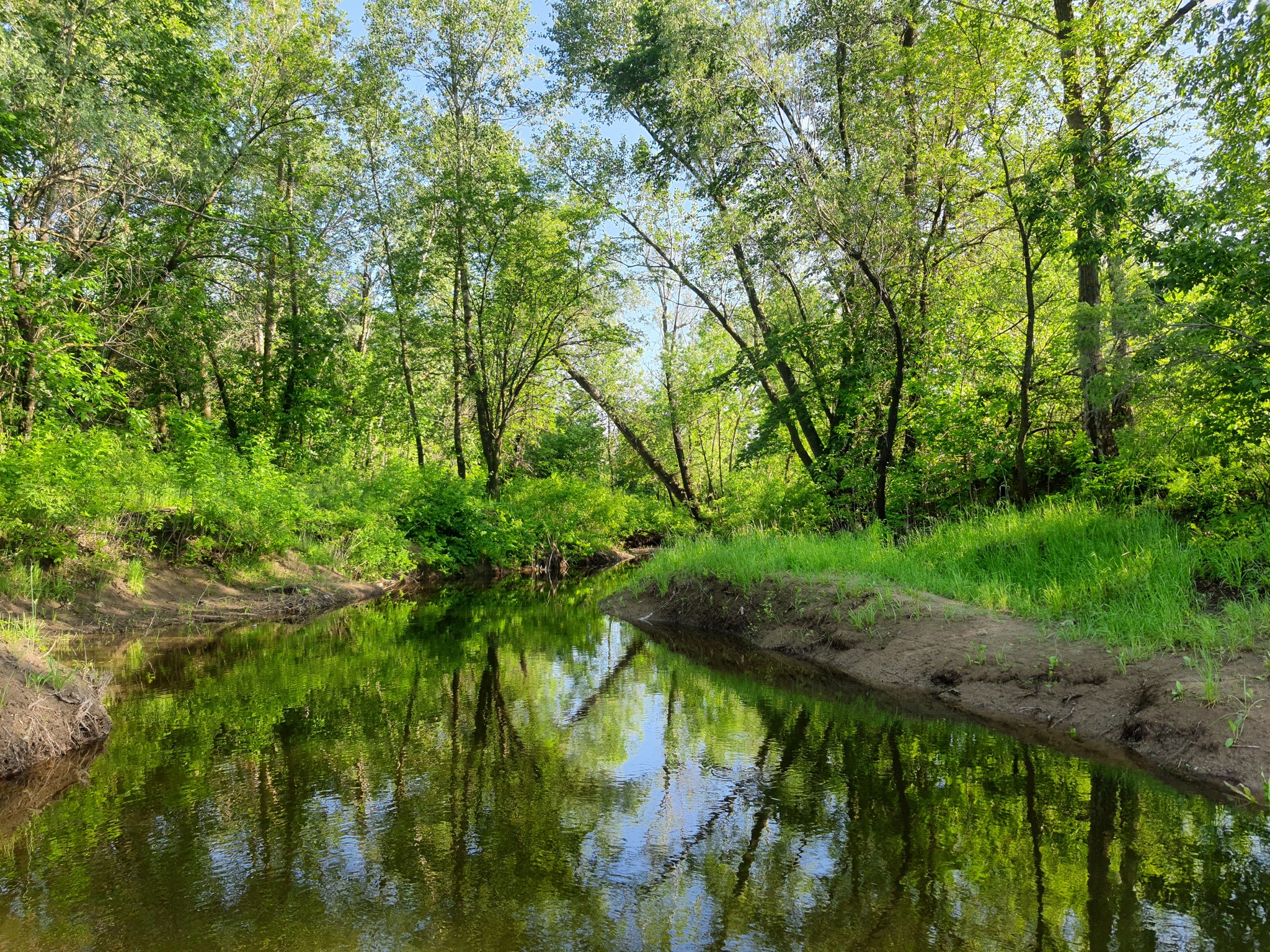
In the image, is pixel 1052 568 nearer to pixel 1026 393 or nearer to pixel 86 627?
pixel 1026 393

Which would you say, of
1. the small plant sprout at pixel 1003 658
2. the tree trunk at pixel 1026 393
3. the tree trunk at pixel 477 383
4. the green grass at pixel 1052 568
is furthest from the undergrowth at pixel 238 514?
the tree trunk at pixel 1026 393

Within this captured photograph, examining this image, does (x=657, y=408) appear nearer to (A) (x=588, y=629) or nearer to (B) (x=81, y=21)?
(A) (x=588, y=629)

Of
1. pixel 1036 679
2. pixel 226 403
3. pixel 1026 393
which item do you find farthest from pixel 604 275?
pixel 1036 679

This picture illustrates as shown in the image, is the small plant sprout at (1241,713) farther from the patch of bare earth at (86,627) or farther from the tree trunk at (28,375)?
the tree trunk at (28,375)

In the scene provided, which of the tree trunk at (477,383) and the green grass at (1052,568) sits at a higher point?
the tree trunk at (477,383)

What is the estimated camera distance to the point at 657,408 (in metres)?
26.6

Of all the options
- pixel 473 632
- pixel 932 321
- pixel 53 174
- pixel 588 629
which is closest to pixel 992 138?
pixel 932 321

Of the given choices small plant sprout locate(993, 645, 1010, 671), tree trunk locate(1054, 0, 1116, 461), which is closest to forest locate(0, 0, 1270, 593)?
tree trunk locate(1054, 0, 1116, 461)

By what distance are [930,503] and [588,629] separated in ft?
24.0

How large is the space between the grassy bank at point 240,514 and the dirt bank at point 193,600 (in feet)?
0.79

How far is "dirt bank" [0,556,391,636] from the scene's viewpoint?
1066cm

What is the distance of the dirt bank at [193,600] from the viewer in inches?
420

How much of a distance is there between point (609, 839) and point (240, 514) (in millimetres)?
11393

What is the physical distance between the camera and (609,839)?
4.54m
